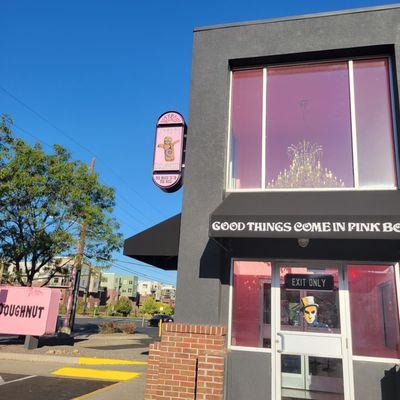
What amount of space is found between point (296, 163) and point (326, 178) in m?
0.56

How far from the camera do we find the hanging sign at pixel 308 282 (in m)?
6.12

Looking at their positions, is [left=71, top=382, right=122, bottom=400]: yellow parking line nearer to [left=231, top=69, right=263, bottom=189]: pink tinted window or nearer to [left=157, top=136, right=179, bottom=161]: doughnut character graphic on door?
[left=157, top=136, right=179, bottom=161]: doughnut character graphic on door

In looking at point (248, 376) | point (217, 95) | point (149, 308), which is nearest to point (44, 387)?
point (248, 376)

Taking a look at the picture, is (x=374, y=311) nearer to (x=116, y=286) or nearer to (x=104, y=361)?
(x=104, y=361)

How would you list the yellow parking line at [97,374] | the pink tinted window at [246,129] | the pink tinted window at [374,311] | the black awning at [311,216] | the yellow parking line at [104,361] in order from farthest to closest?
the yellow parking line at [104,361] < the yellow parking line at [97,374] < the pink tinted window at [246,129] < the pink tinted window at [374,311] < the black awning at [311,216]

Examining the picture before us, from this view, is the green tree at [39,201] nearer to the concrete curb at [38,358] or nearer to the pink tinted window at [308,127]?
the concrete curb at [38,358]

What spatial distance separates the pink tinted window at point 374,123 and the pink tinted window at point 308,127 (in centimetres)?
19

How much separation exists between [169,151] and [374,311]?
4.27 meters

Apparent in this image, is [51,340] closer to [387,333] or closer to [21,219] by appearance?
[21,219]

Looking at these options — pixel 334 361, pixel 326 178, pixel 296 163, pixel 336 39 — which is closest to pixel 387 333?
pixel 334 361

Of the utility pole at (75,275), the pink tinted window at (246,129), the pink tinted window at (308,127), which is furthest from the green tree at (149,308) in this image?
the pink tinted window at (308,127)

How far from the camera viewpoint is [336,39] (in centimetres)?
696

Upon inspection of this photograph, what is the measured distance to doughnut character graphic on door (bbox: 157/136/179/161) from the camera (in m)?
7.37

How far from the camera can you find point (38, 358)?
12.2 m
